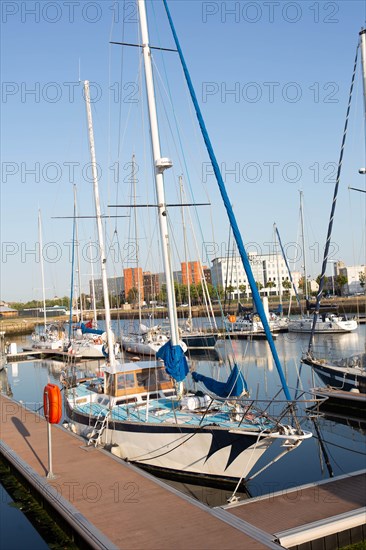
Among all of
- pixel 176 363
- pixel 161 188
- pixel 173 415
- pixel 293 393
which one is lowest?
pixel 293 393

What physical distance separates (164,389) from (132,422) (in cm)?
290

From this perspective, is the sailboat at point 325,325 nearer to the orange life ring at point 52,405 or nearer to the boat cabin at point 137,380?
the boat cabin at point 137,380

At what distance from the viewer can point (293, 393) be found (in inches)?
1105

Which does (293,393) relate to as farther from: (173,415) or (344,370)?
(173,415)

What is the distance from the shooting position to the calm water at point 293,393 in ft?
53.4

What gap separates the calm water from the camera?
16.3m

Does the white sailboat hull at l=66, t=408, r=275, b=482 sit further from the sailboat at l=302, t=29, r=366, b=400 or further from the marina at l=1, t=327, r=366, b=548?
the sailboat at l=302, t=29, r=366, b=400

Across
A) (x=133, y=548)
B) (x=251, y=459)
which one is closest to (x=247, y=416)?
(x=251, y=459)

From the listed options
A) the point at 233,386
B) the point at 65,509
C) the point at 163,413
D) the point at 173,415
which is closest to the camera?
the point at 65,509

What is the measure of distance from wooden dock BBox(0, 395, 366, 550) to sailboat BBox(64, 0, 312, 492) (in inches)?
45.9

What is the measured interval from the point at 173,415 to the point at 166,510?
491 centimetres

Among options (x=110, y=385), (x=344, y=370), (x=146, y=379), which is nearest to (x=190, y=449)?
(x=146, y=379)

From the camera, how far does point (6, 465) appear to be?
1684 cm

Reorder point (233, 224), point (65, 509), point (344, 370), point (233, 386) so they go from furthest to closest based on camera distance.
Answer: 1. point (344, 370)
2. point (233, 386)
3. point (233, 224)
4. point (65, 509)
